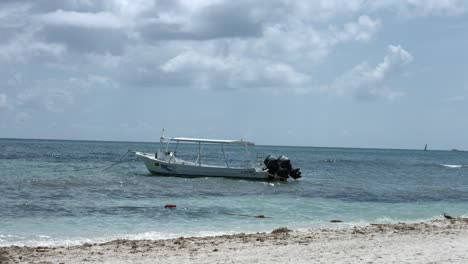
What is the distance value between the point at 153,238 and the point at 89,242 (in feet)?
5.63

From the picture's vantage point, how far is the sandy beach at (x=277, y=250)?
1121 centimetres

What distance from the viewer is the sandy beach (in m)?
11.2

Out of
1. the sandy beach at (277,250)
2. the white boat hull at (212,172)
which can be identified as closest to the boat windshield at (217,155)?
the white boat hull at (212,172)

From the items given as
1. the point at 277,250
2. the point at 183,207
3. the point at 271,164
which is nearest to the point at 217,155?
the point at 271,164

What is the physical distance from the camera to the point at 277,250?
40.2 feet

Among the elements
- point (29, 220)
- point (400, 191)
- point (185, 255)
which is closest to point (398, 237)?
point (185, 255)

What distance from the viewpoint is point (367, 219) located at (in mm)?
20469

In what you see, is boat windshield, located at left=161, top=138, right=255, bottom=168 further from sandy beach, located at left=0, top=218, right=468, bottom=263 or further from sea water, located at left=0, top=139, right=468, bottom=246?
sandy beach, located at left=0, top=218, right=468, bottom=263

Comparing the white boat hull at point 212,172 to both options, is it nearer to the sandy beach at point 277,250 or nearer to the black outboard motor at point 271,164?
the black outboard motor at point 271,164

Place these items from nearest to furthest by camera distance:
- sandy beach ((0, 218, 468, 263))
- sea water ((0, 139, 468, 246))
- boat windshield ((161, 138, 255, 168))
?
sandy beach ((0, 218, 468, 263))
sea water ((0, 139, 468, 246))
boat windshield ((161, 138, 255, 168))

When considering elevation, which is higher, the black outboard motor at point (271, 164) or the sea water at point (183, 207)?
the black outboard motor at point (271, 164)

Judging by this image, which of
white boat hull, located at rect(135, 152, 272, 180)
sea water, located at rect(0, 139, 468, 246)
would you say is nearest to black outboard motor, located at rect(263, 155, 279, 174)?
white boat hull, located at rect(135, 152, 272, 180)

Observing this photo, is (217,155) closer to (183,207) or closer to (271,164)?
(271,164)

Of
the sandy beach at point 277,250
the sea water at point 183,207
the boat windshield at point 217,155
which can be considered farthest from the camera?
the boat windshield at point 217,155
